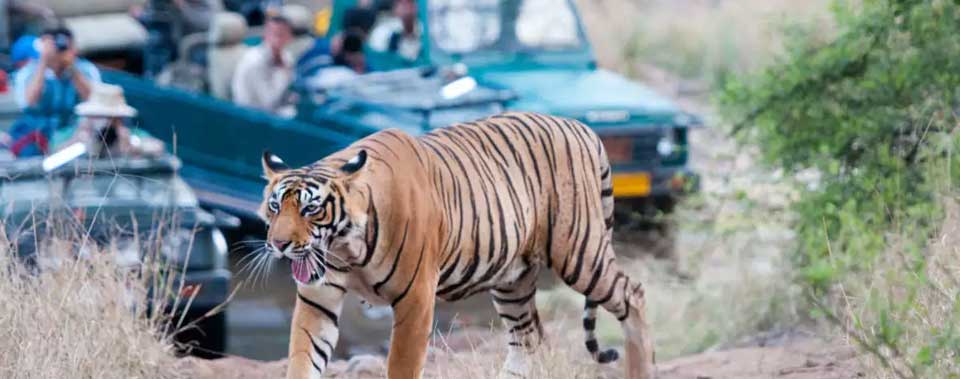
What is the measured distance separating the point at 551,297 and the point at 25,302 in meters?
4.31

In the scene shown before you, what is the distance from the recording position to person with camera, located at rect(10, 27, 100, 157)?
10641mm

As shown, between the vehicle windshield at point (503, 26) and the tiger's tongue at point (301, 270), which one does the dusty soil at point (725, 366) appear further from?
the vehicle windshield at point (503, 26)

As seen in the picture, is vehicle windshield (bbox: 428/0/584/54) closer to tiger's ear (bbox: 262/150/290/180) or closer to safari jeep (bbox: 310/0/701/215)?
safari jeep (bbox: 310/0/701/215)

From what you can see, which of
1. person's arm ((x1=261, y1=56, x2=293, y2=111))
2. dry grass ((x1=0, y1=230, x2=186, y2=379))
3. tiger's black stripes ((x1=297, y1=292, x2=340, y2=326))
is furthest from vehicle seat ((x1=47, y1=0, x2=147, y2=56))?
tiger's black stripes ((x1=297, y1=292, x2=340, y2=326))

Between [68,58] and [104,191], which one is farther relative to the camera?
[68,58]

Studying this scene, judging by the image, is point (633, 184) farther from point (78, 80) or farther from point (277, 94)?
point (78, 80)

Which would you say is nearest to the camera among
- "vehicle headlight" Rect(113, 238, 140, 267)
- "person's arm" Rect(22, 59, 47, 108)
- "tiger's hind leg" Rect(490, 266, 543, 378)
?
"tiger's hind leg" Rect(490, 266, 543, 378)

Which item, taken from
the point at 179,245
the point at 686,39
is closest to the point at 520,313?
the point at 179,245

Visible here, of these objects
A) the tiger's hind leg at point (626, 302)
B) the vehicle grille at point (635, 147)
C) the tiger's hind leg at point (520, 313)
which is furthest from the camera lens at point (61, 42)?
the tiger's hind leg at point (626, 302)

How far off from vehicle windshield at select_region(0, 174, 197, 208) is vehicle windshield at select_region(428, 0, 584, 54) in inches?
141

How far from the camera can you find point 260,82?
491 inches

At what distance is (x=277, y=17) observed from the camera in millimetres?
12570

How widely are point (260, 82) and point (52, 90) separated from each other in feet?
6.76

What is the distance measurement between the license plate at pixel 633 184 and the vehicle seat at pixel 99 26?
13.4 feet
